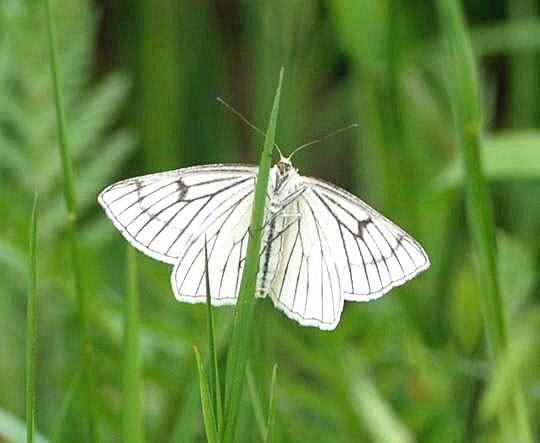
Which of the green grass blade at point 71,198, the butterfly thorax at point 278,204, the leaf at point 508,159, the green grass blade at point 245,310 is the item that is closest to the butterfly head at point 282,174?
the butterfly thorax at point 278,204

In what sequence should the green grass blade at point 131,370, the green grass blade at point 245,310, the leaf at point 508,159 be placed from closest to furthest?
the green grass blade at point 245,310 → the green grass blade at point 131,370 → the leaf at point 508,159

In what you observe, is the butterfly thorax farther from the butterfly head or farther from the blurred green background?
the blurred green background

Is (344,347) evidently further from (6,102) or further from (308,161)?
(308,161)

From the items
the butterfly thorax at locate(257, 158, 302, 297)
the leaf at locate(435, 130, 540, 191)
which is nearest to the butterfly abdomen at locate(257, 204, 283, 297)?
the butterfly thorax at locate(257, 158, 302, 297)

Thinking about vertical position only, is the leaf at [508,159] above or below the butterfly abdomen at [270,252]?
above

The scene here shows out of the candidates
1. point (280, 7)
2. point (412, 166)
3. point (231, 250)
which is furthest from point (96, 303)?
point (280, 7)

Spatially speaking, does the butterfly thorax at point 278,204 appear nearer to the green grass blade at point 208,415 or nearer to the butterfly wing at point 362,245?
the butterfly wing at point 362,245

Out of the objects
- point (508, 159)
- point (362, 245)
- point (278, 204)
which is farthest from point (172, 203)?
point (508, 159)
